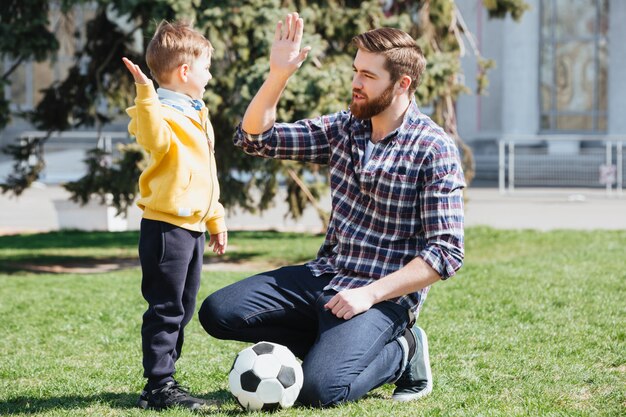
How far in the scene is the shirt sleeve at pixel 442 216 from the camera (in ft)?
13.9

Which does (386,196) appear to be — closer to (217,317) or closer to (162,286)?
(217,317)

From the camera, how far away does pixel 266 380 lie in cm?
424

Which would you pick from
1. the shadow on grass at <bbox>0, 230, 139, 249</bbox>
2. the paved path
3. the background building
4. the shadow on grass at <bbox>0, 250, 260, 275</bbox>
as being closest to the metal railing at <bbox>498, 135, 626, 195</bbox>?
the background building

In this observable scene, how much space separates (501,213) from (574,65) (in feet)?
39.9

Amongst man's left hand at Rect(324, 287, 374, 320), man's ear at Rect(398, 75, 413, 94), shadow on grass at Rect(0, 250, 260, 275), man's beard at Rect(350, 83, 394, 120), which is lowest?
shadow on grass at Rect(0, 250, 260, 275)

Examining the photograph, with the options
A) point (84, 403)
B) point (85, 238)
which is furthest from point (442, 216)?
point (85, 238)

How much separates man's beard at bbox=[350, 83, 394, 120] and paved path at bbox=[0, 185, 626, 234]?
24.5 ft

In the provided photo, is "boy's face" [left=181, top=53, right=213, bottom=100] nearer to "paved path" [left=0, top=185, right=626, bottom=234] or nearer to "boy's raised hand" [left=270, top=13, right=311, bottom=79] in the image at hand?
"boy's raised hand" [left=270, top=13, right=311, bottom=79]

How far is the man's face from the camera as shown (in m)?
4.43

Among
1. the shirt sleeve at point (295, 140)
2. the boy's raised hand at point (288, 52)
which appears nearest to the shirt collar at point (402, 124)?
the shirt sleeve at point (295, 140)

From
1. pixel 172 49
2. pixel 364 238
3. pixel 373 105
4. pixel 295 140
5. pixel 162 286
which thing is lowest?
pixel 162 286

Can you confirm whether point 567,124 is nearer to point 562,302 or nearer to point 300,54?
point 562,302

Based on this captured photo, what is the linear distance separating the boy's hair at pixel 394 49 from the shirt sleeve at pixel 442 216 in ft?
1.26

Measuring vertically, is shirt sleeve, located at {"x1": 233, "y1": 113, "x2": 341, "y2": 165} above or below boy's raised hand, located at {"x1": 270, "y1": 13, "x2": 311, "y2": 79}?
below
